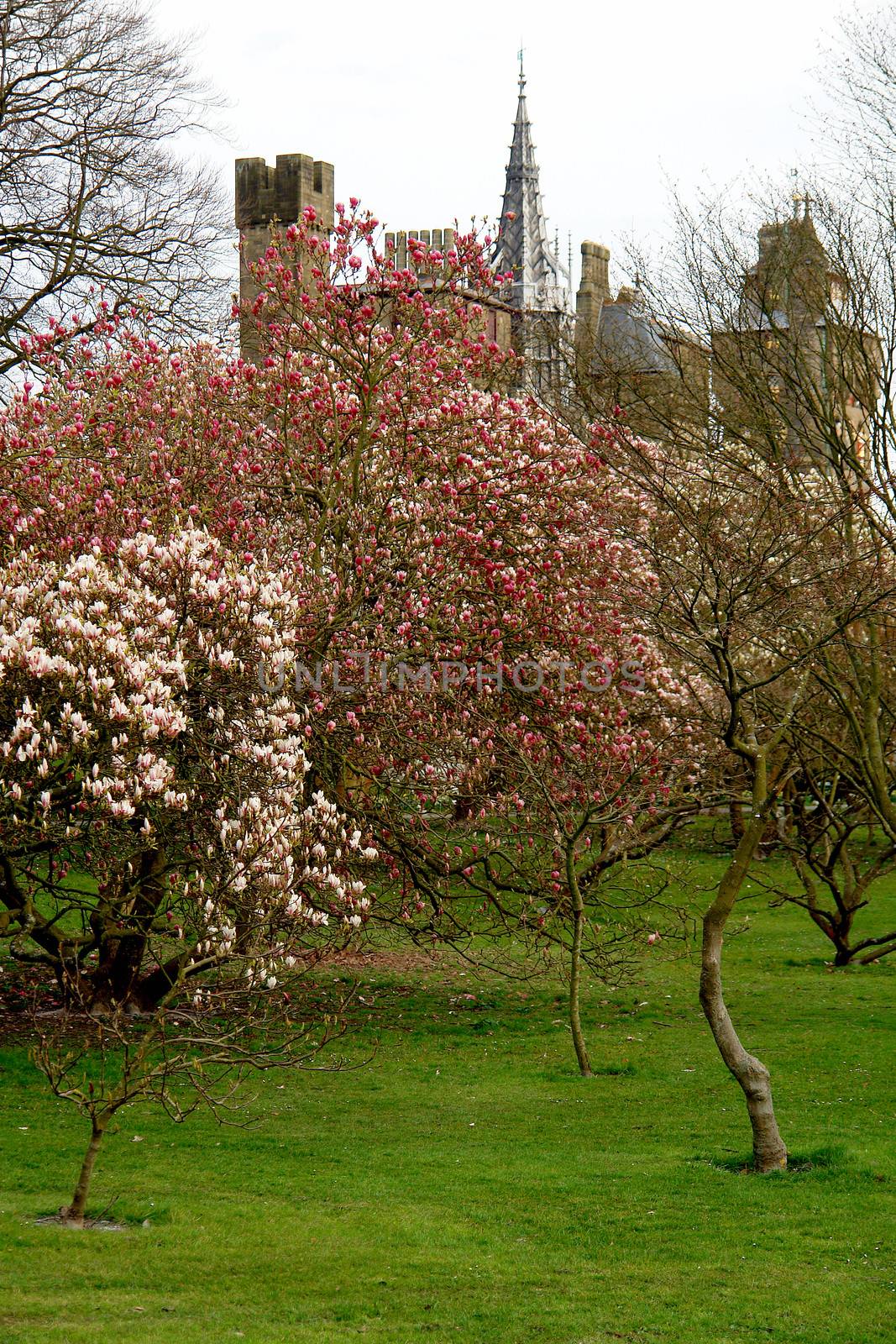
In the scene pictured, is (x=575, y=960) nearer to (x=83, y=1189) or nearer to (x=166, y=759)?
(x=166, y=759)

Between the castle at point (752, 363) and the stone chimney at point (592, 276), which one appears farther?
the stone chimney at point (592, 276)

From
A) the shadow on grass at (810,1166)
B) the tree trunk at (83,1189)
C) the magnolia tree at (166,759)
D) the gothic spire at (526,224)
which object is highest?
the gothic spire at (526,224)

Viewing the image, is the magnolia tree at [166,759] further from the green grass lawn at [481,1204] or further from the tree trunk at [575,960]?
the tree trunk at [575,960]

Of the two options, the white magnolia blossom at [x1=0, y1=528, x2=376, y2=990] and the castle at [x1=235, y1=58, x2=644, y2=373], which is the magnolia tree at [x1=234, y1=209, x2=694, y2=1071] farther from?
the white magnolia blossom at [x1=0, y1=528, x2=376, y2=990]

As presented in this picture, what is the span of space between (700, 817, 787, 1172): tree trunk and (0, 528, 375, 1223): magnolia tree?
2.90 m

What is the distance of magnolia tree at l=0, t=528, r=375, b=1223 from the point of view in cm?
919

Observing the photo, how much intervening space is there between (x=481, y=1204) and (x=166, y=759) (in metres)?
3.99

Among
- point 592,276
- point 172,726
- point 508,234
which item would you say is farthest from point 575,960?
point 508,234

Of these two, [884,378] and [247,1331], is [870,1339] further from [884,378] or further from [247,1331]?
[884,378]

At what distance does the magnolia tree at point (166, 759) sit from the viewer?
919 cm

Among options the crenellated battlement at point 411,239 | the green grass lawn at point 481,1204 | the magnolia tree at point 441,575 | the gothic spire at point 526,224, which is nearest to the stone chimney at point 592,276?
the crenellated battlement at point 411,239

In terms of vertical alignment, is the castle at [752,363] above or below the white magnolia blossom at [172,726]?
above

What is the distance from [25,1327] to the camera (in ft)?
22.2

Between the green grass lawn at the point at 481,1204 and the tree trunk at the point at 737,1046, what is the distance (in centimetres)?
28
